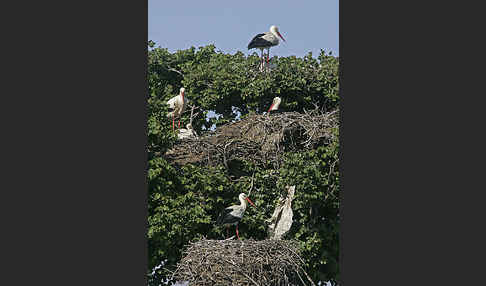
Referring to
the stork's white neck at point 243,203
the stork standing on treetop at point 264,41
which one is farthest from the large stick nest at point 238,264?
the stork standing on treetop at point 264,41

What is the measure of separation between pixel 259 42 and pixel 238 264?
206 inches

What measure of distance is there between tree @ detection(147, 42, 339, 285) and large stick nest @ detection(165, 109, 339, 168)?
195 millimetres

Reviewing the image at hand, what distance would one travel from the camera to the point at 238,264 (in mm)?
9398

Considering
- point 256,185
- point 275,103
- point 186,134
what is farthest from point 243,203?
point 275,103

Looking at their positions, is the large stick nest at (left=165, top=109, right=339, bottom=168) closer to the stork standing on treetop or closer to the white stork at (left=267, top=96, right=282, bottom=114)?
the white stork at (left=267, top=96, right=282, bottom=114)

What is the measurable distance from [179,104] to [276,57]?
1.96 metres

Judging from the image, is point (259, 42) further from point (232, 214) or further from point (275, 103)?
point (232, 214)

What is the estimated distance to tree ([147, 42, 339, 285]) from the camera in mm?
10469

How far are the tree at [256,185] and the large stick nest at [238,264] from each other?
0.72 meters

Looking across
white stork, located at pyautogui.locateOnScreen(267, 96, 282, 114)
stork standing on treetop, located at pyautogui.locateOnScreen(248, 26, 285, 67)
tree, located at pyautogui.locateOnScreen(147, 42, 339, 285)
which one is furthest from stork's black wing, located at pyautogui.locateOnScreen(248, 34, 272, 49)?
white stork, located at pyautogui.locateOnScreen(267, 96, 282, 114)

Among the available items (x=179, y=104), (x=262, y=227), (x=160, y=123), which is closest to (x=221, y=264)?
(x=262, y=227)

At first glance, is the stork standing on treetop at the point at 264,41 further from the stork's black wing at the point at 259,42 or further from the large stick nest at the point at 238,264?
the large stick nest at the point at 238,264

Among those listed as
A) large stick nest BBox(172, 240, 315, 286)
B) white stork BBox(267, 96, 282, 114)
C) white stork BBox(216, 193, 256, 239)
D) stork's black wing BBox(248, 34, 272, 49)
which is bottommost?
large stick nest BBox(172, 240, 315, 286)

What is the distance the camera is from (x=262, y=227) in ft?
36.2
